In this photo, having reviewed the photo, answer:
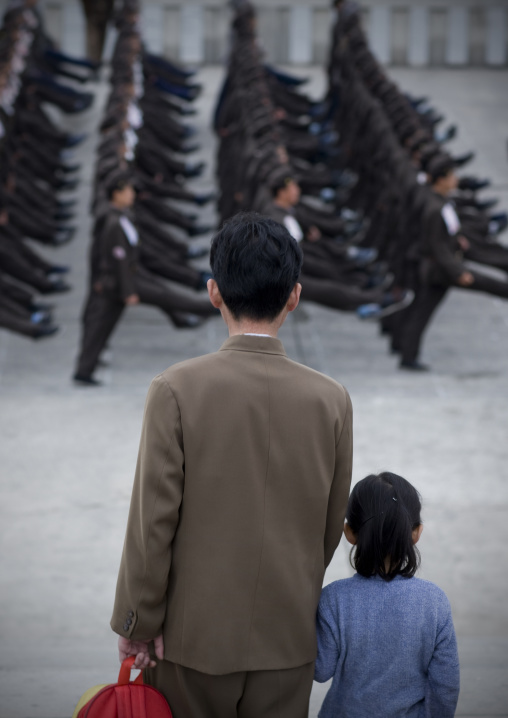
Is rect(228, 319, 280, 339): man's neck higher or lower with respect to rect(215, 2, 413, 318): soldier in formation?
higher

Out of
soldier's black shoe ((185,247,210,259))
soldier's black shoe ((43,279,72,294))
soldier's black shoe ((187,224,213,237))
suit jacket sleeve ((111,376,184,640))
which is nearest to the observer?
suit jacket sleeve ((111,376,184,640))

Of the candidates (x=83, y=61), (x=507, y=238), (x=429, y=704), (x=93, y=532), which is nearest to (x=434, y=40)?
(x=83, y=61)

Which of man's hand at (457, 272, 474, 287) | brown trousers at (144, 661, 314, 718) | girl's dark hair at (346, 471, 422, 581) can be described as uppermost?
girl's dark hair at (346, 471, 422, 581)

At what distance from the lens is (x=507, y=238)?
885cm

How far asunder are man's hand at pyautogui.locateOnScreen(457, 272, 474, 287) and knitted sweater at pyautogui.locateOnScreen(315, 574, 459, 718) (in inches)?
166

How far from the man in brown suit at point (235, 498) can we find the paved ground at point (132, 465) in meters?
0.81

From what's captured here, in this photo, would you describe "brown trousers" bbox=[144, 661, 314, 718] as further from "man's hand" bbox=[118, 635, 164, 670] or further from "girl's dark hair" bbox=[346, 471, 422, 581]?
"girl's dark hair" bbox=[346, 471, 422, 581]

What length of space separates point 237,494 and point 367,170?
273 inches

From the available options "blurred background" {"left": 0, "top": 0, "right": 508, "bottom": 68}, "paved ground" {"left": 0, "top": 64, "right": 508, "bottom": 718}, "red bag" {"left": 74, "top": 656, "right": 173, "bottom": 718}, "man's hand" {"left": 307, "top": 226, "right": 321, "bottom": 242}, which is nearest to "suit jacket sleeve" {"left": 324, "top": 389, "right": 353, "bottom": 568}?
"red bag" {"left": 74, "top": 656, "right": 173, "bottom": 718}

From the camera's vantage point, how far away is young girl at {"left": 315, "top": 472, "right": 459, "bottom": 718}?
6.40 feet

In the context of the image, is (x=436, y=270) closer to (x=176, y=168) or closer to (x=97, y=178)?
(x=97, y=178)

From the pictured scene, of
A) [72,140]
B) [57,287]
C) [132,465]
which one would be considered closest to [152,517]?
[132,465]

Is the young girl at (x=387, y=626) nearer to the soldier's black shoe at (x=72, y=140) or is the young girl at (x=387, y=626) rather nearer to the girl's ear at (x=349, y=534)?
the girl's ear at (x=349, y=534)

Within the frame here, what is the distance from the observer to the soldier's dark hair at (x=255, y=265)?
6.06 ft
